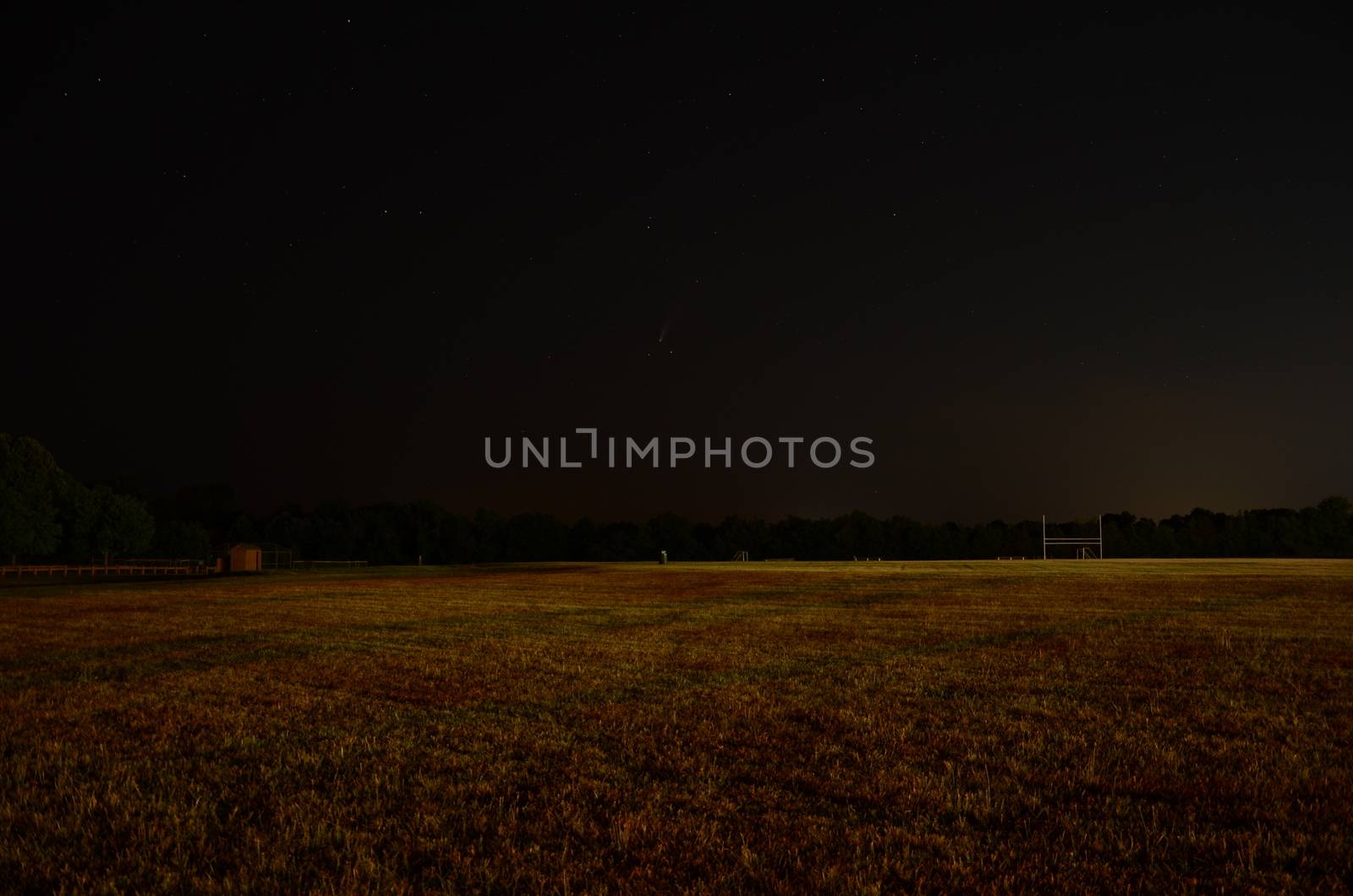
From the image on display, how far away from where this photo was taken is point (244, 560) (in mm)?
68188

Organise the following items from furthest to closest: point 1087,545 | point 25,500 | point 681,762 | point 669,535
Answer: point 669,535
point 1087,545
point 25,500
point 681,762

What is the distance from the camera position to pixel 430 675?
1279 centimetres

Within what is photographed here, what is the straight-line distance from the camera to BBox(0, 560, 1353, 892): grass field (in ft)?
17.9

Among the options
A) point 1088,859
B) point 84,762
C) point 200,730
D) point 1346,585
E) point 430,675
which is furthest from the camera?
point 1346,585

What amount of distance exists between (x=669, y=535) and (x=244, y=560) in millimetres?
82932

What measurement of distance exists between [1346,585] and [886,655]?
3128 cm

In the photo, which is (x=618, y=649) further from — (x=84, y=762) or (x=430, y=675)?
(x=84, y=762)

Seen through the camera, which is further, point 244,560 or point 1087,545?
point 1087,545

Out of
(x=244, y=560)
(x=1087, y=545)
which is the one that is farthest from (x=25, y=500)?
(x=1087, y=545)

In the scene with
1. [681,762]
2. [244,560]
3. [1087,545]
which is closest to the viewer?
[681,762]

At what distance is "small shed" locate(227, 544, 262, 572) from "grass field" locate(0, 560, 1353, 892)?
5473cm

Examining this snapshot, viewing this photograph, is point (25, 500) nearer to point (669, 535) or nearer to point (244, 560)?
point (244, 560)

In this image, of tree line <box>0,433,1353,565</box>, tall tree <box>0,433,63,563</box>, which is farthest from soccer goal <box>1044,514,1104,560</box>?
tall tree <box>0,433,63,563</box>

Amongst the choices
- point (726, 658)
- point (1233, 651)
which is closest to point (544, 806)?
point (726, 658)
